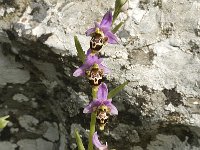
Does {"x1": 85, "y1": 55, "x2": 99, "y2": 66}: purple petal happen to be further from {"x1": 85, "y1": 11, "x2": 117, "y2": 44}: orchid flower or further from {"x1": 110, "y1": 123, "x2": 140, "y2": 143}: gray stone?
{"x1": 110, "y1": 123, "x2": 140, "y2": 143}: gray stone

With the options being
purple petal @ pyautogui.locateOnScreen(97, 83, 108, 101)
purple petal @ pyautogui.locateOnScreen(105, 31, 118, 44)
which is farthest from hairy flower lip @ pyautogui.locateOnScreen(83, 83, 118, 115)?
purple petal @ pyautogui.locateOnScreen(105, 31, 118, 44)

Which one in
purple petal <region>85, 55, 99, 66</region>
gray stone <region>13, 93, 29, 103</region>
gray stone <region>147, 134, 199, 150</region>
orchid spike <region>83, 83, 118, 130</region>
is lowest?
gray stone <region>147, 134, 199, 150</region>

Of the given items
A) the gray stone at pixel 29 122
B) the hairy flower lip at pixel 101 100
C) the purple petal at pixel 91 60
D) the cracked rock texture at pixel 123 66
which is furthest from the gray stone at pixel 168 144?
the gray stone at pixel 29 122

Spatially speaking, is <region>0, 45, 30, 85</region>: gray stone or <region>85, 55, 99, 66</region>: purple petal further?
<region>0, 45, 30, 85</region>: gray stone

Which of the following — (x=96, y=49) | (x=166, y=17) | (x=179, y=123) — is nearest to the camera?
(x=96, y=49)

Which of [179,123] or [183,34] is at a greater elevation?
[183,34]

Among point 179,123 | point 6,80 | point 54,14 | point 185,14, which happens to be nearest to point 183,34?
point 185,14

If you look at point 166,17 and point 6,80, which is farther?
point 6,80

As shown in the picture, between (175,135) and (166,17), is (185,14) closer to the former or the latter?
(166,17)

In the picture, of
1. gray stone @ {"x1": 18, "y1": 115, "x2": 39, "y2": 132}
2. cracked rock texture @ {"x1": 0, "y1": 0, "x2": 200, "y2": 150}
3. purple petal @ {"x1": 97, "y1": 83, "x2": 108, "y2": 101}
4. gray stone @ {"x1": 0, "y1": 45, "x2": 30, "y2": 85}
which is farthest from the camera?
gray stone @ {"x1": 18, "y1": 115, "x2": 39, "y2": 132}

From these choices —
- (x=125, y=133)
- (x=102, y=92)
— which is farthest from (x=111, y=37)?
(x=125, y=133)
